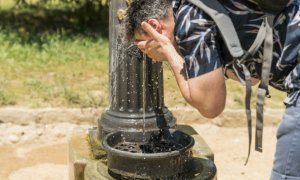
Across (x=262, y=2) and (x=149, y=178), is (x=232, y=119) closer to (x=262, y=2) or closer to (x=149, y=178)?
(x=149, y=178)

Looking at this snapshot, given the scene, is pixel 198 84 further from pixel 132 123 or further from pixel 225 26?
pixel 132 123

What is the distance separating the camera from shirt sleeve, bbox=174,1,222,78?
241 centimetres

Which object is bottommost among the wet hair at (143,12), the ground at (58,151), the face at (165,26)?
the ground at (58,151)

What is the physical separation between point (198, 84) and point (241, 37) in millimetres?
246

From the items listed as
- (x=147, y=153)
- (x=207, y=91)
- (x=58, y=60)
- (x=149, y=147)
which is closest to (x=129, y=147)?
(x=149, y=147)

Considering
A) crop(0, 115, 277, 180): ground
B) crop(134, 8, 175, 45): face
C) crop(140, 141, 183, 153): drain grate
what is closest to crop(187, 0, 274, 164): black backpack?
crop(134, 8, 175, 45): face

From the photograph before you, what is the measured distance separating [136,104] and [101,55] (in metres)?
4.38

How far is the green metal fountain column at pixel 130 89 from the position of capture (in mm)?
3684

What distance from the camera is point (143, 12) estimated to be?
8.98 ft

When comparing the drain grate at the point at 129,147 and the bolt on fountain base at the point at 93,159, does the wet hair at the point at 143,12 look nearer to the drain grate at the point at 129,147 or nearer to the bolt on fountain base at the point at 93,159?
the drain grate at the point at 129,147

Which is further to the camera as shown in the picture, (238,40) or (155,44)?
(155,44)

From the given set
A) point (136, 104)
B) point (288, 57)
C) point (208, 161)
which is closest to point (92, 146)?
point (136, 104)

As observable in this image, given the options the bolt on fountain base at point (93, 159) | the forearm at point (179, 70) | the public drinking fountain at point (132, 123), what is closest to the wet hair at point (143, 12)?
the forearm at point (179, 70)

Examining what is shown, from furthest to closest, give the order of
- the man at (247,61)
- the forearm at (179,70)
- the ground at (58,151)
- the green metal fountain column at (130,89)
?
the ground at (58,151) < the green metal fountain column at (130,89) < the forearm at (179,70) < the man at (247,61)
